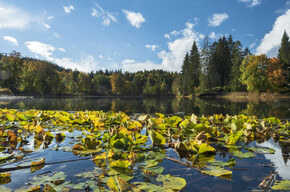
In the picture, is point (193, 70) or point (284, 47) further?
point (193, 70)

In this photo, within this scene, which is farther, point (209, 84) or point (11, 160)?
point (209, 84)

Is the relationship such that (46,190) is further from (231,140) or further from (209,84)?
(209,84)

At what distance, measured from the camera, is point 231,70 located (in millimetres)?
41031

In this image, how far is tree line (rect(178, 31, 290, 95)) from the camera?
30.6 meters

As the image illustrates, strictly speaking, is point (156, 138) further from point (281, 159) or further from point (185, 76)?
point (185, 76)

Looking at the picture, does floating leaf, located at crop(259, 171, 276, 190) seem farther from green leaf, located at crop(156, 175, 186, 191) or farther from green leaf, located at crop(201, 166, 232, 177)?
green leaf, located at crop(156, 175, 186, 191)

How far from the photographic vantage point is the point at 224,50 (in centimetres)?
4572

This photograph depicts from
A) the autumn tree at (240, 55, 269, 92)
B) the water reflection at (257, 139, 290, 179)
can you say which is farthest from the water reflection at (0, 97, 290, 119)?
the autumn tree at (240, 55, 269, 92)

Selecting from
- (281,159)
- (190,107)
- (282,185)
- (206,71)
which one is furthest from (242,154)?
(206,71)

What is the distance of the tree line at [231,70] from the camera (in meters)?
30.6

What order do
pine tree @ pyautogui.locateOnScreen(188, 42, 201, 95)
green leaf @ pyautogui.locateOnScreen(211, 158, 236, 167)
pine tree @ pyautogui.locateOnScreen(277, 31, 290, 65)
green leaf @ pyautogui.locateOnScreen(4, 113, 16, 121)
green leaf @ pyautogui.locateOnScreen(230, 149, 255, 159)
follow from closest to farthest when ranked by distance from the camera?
green leaf @ pyautogui.locateOnScreen(211, 158, 236, 167)
green leaf @ pyautogui.locateOnScreen(230, 149, 255, 159)
green leaf @ pyautogui.locateOnScreen(4, 113, 16, 121)
pine tree @ pyautogui.locateOnScreen(277, 31, 290, 65)
pine tree @ pyautogui.locateOnScreen(188, 42, 201, 95)

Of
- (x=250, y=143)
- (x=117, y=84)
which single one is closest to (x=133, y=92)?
(x=117, y=84)

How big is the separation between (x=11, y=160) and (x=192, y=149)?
1.94 m

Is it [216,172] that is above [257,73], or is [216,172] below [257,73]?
below
